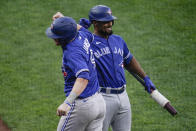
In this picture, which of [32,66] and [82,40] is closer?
[82,40]

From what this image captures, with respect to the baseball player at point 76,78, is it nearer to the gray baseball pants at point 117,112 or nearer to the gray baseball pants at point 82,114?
the gray baseball pants at point 82,114

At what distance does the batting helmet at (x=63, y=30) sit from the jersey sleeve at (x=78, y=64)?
209 millimetres

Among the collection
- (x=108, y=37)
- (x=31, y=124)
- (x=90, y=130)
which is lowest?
(x=31, y=124)

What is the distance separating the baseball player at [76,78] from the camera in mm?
4049

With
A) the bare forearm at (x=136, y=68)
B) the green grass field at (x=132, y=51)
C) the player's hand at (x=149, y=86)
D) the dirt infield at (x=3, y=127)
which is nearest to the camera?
the player's hand at (x=149, y=86)

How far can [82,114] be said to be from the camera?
4.23 metres

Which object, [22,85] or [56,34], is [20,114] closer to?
[22,85]

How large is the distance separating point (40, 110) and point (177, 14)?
4879 mm

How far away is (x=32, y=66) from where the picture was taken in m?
8.14

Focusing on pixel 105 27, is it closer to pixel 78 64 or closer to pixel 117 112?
pixel 78 64

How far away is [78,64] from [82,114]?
617mm

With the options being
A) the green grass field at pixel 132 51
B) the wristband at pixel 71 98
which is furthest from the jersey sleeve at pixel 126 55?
the green grass field at pixel 132 51

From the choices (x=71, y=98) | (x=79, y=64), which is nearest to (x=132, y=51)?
(x=79, y=64)

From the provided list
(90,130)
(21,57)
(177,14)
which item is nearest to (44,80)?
(21,57)
